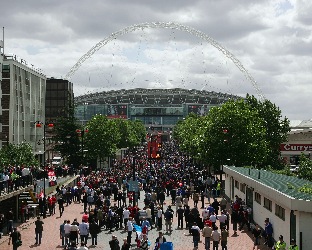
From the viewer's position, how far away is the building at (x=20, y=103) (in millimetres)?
75188

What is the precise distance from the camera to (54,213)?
137ft

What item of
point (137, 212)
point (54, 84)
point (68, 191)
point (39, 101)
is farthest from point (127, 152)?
point (137, 212)

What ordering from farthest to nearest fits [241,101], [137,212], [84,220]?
1. [241,101]
2. [137,212]
3. [84,220]

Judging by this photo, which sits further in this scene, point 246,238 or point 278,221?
point 246,238

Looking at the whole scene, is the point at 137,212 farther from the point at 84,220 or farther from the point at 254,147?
the point at 254,147

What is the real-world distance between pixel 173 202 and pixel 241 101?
2384cm

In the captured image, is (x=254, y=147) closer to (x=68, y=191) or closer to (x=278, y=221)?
(x=68, y=191)

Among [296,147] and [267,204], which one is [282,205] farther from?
[296,147]

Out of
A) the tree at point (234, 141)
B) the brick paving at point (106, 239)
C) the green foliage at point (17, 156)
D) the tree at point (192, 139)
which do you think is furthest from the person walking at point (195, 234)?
the tree at point (192, 139)

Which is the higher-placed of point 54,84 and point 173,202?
point 54,84

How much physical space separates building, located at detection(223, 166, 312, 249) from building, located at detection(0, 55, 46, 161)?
38.8m

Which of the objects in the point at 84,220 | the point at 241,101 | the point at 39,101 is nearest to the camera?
the point at 84,220

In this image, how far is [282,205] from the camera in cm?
2783

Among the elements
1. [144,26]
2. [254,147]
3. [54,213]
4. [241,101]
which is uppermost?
[144,26]
